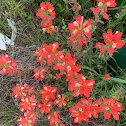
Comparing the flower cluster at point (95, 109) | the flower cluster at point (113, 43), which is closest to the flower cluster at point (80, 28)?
the flower cluster at point (113, 43)

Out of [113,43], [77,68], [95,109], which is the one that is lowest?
[95,109]

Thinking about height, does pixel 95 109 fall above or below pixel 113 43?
below

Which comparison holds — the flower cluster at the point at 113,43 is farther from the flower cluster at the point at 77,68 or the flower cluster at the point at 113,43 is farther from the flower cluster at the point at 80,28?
the flower cluster at the point at 80,28

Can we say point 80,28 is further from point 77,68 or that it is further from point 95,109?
point 95,109

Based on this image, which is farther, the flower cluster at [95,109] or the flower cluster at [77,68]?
the flower cluster at [95,109]

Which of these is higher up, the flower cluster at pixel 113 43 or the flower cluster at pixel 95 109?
the flower cluster at pixel 113 43

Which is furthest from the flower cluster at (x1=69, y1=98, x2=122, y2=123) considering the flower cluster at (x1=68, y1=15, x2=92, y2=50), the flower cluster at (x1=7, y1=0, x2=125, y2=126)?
the flower cluster at (x1=68, y1=15, x2=92, y2=50)

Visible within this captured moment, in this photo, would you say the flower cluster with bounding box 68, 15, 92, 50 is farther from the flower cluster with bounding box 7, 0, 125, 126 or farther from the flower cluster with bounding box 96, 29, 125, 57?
the flower cluster with bounding box 96, 29, 125, 57

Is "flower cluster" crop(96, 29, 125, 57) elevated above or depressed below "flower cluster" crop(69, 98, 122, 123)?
above

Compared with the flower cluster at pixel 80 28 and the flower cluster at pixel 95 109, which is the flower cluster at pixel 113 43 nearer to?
the flower cluster at pixel 80 28

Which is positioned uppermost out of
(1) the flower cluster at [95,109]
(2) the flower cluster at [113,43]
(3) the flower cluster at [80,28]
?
(3) the flower cluster at [80,28]

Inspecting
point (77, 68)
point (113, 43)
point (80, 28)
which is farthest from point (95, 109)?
point (80, 28)

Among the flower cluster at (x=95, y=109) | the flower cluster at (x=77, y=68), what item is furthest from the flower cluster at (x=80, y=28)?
the flower cluster at (x=95, y=109)

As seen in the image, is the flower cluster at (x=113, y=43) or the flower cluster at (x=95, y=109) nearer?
the flower cluster at (x=113, y=43)
